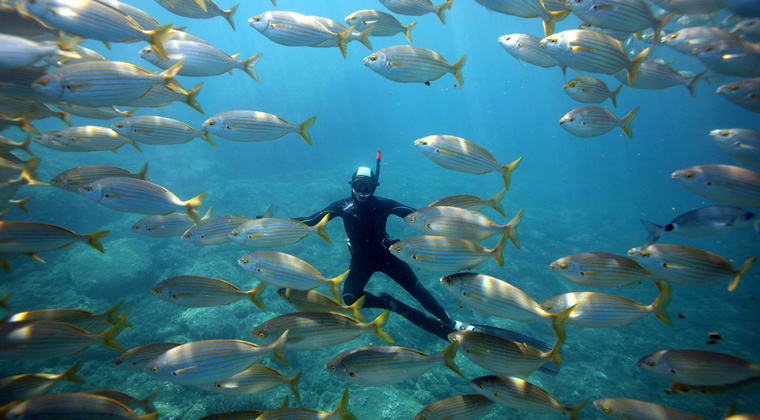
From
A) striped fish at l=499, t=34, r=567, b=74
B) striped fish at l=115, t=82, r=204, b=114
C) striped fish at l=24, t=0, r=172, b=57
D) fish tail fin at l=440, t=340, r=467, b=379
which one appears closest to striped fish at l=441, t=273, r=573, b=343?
fish tail fin at l=440, t=340, r=467, b=379

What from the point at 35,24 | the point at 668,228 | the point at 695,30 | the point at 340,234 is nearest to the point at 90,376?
the point at 35,24

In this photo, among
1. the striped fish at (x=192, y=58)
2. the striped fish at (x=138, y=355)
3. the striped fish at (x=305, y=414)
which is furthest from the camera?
the striped fish at (x=192, y=58)

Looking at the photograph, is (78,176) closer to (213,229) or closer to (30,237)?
(30,237)

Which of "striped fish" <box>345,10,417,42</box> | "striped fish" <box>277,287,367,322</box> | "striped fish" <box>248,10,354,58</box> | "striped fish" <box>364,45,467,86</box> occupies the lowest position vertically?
"striped fish" <box>277,287,367,322</box>

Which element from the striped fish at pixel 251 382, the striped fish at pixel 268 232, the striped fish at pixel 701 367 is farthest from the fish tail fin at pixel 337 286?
the striped fish at pixel 701 367

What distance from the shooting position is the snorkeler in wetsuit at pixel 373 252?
17.4ft

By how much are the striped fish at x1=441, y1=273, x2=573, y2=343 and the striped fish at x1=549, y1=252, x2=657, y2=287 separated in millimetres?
416

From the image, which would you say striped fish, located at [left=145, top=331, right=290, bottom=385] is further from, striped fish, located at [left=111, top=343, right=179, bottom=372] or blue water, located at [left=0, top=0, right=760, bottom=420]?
blue water, located at [left=0, top=0, right=760, bottom=420]

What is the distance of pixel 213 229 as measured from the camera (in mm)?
3428

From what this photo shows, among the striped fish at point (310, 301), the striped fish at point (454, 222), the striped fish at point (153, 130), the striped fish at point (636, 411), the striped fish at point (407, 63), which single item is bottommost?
the striped fish at point (636, 411)

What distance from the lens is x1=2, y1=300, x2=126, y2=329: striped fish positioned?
2.62m

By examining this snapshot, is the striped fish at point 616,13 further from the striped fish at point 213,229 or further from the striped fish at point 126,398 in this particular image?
the striped fish at point 126,398

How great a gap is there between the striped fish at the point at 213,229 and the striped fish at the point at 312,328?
132 cm

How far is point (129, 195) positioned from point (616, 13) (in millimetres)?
5456
